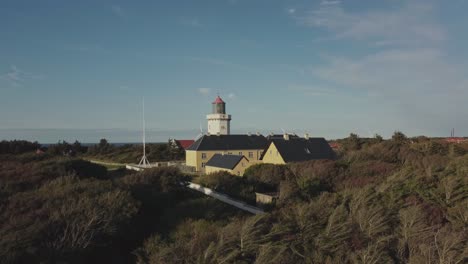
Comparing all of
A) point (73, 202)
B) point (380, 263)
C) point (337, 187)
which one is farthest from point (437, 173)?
point (73, 202)

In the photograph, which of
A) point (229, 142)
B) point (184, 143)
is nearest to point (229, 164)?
point (229, 142)

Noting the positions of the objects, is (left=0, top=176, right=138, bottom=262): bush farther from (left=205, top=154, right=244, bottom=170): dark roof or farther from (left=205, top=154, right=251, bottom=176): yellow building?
(left=205, top=154, right=244, bottom=170): dark roof

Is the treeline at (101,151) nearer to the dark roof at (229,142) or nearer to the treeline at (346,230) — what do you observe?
the dark roof at (229,142)

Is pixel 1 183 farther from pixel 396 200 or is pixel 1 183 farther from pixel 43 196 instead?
pixel 396 200

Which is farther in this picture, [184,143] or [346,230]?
[184,143]

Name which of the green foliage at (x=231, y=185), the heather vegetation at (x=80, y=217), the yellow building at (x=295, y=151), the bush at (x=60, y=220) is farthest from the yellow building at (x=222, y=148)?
the bush at (x=60, y=220)

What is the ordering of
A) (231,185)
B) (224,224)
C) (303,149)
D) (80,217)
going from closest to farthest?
(80,217)
(224,224)
(231,185)
(303,149)

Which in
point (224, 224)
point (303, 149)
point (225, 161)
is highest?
point (303, 149)

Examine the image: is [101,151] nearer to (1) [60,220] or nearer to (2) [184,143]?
(2) [184,143]
